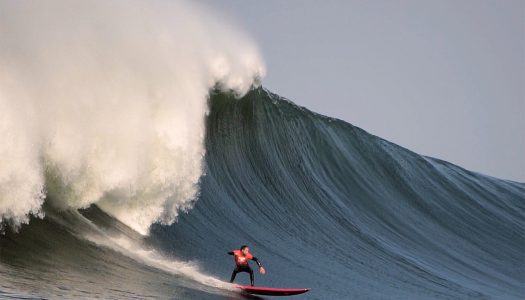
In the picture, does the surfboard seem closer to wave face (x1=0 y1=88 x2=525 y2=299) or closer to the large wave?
wave face (x1=0 y1=88 x2=525 y2=299)

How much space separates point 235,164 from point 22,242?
840 cm

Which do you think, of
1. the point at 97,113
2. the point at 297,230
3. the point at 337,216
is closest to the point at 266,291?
the point at 97,113

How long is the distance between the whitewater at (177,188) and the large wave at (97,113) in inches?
1.0

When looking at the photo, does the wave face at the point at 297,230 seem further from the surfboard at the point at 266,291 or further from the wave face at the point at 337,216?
the surfboard at the point at 266,291

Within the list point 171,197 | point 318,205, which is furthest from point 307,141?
point 171,197

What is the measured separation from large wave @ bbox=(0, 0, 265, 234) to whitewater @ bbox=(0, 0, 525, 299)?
3 centimetres

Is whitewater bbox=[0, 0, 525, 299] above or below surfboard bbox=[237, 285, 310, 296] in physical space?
above

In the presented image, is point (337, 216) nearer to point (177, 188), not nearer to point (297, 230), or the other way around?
point (297, 230)

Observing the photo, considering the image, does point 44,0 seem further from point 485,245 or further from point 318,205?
point 485,245

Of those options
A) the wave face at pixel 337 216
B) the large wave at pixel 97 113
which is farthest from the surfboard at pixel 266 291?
the large wave at pixel 97 113

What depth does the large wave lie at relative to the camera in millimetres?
9688

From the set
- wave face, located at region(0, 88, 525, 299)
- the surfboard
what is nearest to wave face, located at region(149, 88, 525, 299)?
wave face, located at region(0, 88, 525, 299)

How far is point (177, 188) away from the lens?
1282 centimetres

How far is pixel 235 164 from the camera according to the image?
17.1 m
